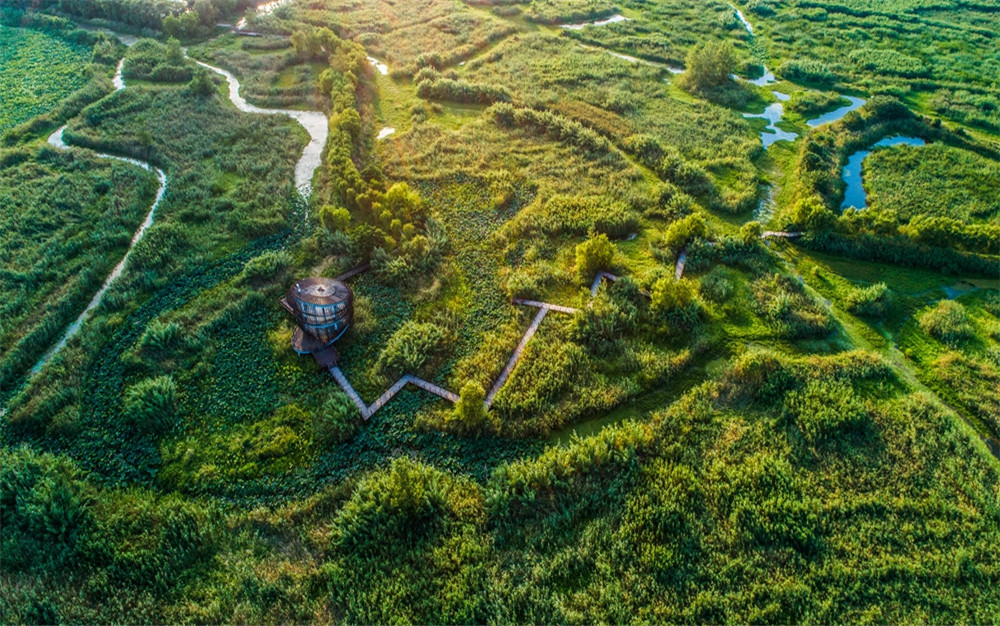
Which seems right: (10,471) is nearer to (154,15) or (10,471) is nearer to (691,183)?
(691,183)

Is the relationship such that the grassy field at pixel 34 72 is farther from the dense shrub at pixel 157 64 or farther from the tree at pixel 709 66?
the tree at pixel 709 66

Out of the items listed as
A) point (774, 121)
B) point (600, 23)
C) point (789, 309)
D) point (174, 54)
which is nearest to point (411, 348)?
point (789, 309)

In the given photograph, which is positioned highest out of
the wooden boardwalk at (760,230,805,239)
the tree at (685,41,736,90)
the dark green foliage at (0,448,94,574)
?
the tree at (685,41,736,90)

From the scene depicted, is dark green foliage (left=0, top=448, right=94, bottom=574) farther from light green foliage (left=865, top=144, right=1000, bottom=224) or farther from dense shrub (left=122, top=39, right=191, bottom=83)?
light green foliage (left=865, top=144, right=1000, bottom=224)

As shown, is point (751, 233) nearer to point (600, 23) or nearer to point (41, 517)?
point (41, 517)

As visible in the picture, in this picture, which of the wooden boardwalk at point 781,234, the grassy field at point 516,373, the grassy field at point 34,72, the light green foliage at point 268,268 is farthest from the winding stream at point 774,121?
the grassy field at point 34,72

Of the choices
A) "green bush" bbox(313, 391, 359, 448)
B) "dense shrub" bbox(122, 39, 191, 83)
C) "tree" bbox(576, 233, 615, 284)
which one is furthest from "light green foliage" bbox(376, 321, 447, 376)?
"dense shrub" bbox(122, 39, 191, 83)
